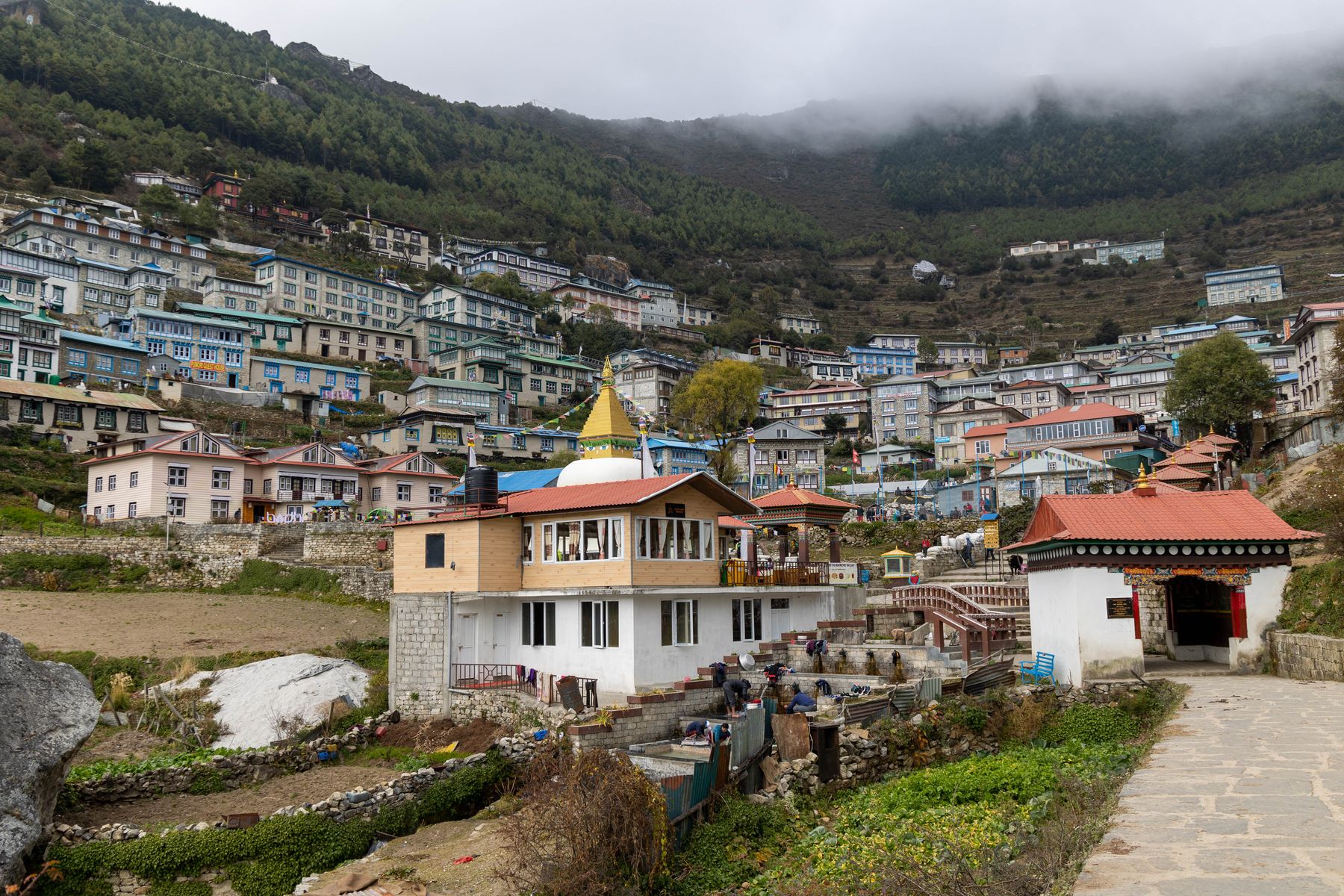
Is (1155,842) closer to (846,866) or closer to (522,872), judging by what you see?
(846,866)

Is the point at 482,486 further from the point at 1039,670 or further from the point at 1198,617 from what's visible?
the point at 1198,617

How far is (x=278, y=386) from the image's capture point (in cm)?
7875

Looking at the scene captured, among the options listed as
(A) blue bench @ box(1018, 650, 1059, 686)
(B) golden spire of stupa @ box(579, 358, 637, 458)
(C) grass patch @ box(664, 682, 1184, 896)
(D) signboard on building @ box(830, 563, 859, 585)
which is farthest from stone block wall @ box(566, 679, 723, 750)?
(D) signboard on building @ box(830, 563, 859, 585)

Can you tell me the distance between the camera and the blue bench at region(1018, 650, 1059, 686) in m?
21.3

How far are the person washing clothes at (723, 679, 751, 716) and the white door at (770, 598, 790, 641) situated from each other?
666 cm

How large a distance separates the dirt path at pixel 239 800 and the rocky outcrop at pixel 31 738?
2282 millimetres

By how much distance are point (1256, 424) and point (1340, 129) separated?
183 m

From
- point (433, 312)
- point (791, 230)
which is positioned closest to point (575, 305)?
point (433, 312)

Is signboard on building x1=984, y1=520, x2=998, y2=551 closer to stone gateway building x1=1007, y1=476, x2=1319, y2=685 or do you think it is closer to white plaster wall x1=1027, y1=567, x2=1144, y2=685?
stone gateway building x1=1007, y1=476, x2=1319, y2=685

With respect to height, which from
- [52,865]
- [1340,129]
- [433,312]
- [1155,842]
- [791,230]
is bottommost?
[52,865]

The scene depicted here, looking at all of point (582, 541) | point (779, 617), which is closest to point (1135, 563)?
point (779, 617)

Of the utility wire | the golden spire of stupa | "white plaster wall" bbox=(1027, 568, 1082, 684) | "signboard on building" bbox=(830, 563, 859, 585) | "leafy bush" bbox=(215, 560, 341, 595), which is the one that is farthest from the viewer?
the utility wire

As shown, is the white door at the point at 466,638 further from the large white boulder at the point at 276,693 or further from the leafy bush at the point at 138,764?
the leafy bush at the point at 138,764

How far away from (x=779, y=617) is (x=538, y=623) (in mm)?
7242
